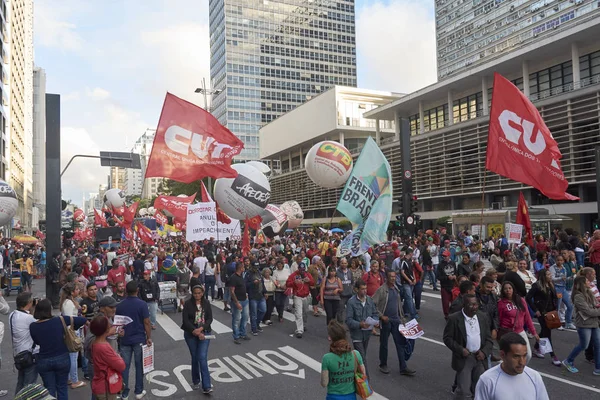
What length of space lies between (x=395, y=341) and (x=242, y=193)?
13.8 metres

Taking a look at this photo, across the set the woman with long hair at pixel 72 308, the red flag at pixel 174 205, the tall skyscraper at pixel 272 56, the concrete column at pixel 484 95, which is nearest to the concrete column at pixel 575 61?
the concrete column at pixel 484 95

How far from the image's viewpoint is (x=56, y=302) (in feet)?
48.6

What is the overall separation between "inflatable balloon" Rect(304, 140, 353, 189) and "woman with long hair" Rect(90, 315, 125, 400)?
15607 mm

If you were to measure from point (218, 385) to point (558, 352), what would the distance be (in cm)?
613

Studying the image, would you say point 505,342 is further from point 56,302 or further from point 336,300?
point 56,302

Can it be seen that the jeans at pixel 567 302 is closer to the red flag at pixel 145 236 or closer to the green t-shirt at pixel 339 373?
the green t-shirt at pixel 339 373

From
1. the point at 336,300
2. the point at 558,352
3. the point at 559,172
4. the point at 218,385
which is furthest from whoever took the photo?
the point at 559,172

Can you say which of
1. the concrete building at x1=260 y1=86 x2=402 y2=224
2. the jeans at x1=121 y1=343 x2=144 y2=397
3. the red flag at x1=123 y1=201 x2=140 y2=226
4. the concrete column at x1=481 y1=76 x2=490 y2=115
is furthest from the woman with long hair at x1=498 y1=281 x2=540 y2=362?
the concrete building at x1=260 y1=86 x2=402 y2=224

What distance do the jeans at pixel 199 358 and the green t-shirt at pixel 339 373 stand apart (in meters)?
2.90

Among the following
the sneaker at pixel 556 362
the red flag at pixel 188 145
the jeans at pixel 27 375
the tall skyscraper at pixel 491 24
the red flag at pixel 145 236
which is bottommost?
the sneaker at pixel 556 362

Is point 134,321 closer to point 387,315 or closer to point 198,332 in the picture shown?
point 198,332

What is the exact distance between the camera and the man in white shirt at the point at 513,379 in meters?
3.02

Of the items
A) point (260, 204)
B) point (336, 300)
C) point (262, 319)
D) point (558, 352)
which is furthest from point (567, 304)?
point (260, 204)

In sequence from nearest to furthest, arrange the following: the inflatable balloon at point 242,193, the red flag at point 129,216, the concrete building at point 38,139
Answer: the inflatable balloon at point 242,193 → the red flag at point 129,216 → the concrete building at point 38,139
